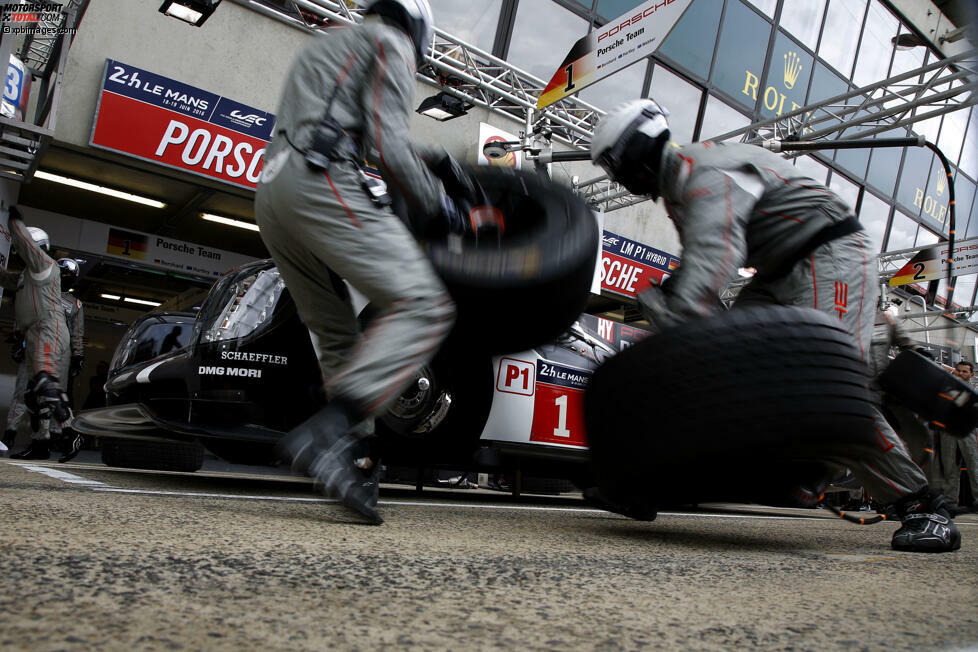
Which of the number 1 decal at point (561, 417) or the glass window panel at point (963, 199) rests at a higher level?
the glass window panel at point (963, 199)

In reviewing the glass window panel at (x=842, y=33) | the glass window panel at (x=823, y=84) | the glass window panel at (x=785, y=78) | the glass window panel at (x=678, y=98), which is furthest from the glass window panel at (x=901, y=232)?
the glass window panel at (x=678, y=98)

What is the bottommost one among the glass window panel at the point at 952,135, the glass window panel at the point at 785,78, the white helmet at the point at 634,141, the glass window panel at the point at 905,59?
the white helmet at the point at 634,141

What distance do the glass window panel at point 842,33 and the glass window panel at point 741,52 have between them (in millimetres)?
2264

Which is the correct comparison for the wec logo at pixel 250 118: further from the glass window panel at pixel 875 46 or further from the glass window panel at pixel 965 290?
the glass window panel at pixel 965 290

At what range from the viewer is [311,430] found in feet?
5.16

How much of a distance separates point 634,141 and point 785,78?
14020mm

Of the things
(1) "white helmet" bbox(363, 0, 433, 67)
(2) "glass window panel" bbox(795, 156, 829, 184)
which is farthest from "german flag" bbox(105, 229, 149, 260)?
(2) "glass window panel" bbox(795, 156, 829, 184)

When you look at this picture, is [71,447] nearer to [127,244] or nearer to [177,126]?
[177,126]

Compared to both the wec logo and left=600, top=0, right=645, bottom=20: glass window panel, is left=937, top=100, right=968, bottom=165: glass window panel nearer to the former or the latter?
left=600, top=0, right=645, bottom=20: glass window panel

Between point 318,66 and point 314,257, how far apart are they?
0.52m

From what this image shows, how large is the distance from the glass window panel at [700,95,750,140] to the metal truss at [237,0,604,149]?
3547mm

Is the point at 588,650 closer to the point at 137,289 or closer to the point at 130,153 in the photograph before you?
the point at 130,153

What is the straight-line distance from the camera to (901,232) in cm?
1759

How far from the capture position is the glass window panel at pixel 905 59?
55.5ft
